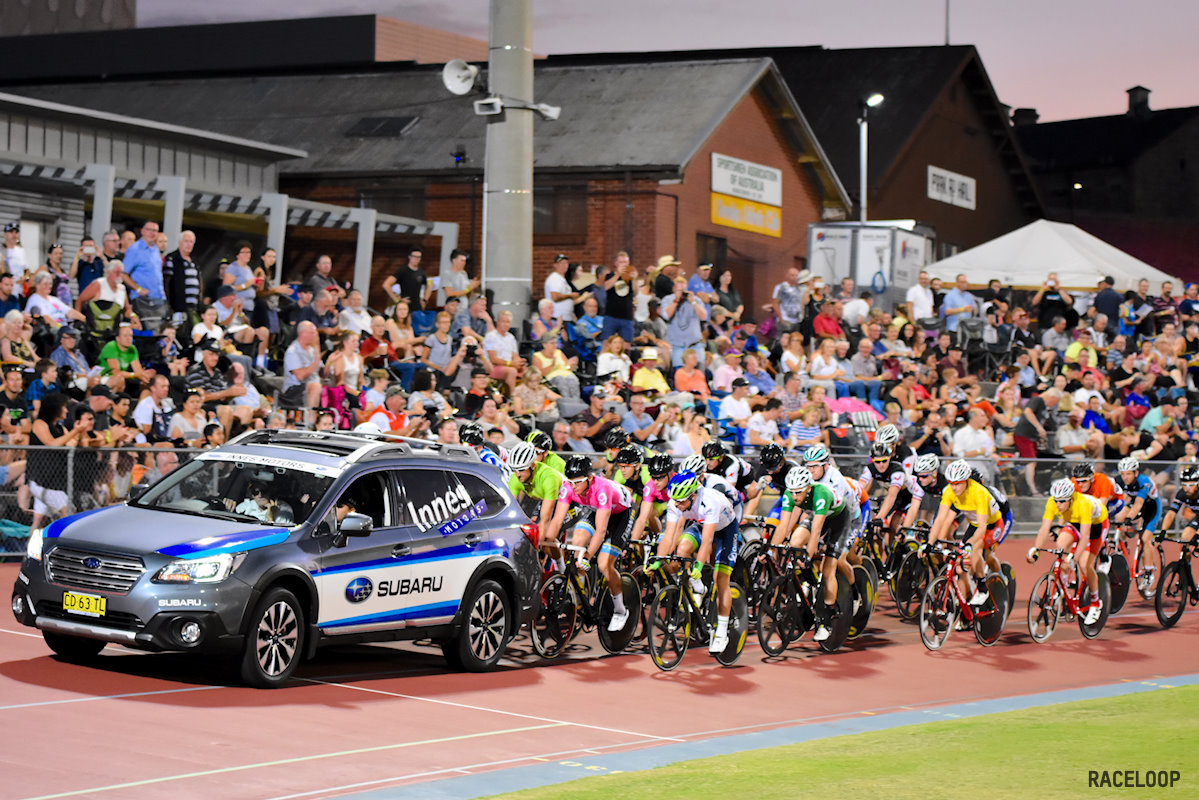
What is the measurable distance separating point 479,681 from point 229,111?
31.2 metres

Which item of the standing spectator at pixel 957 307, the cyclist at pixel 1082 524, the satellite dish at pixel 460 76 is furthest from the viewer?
the standing spectator at pixel 957 307

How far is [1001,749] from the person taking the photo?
11656mm

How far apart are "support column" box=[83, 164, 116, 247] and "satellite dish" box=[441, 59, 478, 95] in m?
6.28

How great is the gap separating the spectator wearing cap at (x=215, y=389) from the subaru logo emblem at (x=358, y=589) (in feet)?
22.2

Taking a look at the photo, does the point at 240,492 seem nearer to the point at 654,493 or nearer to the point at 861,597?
the point at 654,493

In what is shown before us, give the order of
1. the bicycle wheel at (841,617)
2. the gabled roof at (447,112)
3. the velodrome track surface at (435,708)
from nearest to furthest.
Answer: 1. the velodrome track surface at (435,708)
2. the bicycle wheel at (841,617)
3. the gabled roof at (447,112)

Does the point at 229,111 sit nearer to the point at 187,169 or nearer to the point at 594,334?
the point at 187,169

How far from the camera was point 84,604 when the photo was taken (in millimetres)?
12328

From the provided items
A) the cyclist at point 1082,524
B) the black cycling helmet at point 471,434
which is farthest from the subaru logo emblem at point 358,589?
the cyclist at point 1082,524

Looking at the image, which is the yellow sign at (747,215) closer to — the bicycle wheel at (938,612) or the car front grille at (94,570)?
the bicycle wheel at (938,612)

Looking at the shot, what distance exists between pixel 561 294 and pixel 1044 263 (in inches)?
493

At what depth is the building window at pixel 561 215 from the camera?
3766cm

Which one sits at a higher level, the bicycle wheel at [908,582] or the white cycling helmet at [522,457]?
the white cycling helmet at [522,457]

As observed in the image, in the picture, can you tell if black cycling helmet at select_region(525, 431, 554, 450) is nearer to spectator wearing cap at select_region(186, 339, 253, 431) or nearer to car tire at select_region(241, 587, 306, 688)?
car tire at select_region(241, 587, 306, 688)
